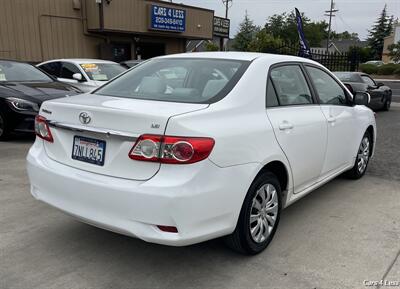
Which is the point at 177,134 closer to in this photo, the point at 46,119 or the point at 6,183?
the point at 46,119

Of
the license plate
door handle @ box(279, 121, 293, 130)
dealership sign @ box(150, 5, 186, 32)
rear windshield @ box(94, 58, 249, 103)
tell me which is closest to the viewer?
the license plate

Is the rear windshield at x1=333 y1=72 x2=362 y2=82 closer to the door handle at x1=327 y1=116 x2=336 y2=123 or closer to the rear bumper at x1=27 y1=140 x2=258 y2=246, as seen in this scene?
the door handle at x1=327 y1=116 x2=336 y2=123

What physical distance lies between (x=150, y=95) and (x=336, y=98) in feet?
7.70

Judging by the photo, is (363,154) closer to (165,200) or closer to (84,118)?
(165,200)

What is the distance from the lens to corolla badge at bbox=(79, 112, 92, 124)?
2.88 m

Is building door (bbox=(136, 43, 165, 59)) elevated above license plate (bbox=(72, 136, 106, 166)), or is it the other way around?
building door (bbox=(136, 43, 165, 59))

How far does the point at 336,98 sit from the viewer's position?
15.2 feet

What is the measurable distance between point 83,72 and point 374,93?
829 centimetres

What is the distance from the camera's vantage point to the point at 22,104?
698cm

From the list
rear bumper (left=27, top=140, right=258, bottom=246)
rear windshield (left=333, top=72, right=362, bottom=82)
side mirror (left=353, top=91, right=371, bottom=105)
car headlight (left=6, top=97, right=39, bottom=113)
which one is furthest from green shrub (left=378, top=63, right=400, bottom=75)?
rear bumper (left=27, top=140, right=258, bottom=246)

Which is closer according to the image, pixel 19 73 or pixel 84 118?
pixel 84 118

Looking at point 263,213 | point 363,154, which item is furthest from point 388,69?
point 263,213

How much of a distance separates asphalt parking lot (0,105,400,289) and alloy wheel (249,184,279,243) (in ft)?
0.59

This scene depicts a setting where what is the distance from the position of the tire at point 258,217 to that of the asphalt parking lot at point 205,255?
0.12m
